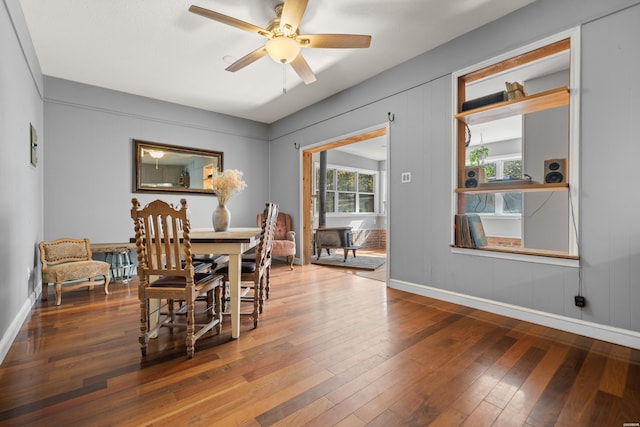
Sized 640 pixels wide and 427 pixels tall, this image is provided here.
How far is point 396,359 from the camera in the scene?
193 centimetres

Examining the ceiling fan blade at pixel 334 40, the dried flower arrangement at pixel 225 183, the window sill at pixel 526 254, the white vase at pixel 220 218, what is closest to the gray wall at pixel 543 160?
the window sill at pixel 526 254

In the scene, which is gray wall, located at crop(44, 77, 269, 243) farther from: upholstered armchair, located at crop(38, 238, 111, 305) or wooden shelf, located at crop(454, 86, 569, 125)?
wooden shelf, located at crop(454, 86, 569, 125)

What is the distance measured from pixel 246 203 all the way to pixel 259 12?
3656 mm

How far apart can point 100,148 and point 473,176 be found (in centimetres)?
502

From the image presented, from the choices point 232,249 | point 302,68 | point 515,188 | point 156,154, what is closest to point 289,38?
point 302,68

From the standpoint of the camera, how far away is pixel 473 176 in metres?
3.00

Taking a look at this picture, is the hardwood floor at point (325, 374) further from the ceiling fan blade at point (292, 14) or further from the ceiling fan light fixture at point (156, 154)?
the ceiling fan light fixture at point (156, 154)

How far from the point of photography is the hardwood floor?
1406 millimetres

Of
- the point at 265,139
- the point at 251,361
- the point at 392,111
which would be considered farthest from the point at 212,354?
the point at 265,139

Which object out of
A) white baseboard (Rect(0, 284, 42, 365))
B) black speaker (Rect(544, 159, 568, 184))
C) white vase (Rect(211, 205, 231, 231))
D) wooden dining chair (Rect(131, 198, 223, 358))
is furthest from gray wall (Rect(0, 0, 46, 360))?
black speaker (Rect(544, 159, 568, 184))

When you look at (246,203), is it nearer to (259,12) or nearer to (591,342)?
(259,12)

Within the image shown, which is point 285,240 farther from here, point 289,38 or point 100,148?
point 289,38

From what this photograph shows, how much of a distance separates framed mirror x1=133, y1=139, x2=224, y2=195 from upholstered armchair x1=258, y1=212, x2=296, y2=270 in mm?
1313

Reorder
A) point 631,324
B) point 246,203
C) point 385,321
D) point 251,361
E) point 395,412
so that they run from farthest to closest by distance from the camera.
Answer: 1. point 246,203
2. point 385,321
3. point 631,324
4. point 251,361
5. point 395,412
